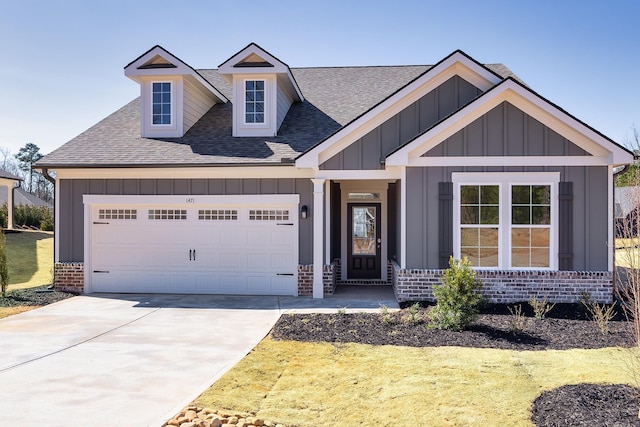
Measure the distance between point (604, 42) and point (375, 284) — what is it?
1003cm

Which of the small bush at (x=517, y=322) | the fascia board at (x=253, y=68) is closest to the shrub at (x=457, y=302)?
the small bush at (x=517, y=322)

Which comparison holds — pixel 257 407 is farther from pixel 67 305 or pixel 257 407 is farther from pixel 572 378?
pixel 67 305

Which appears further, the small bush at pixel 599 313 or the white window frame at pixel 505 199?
the white window frame at pixel 505 199

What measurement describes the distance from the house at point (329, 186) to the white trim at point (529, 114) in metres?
0.03

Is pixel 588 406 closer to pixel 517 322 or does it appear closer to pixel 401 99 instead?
pixel 517 322

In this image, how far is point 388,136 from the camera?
10.8m

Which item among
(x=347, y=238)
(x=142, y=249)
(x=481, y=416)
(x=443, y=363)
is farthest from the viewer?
(x=347, y=238)

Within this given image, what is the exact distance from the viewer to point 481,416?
A: 4531 millimetres

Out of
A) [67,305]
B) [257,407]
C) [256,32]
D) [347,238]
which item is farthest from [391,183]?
[257,407]

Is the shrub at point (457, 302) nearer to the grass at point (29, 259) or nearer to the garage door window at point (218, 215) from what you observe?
the garage door window at point (218, 215)

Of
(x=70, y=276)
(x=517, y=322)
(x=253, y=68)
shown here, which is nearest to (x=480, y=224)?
(x=517, y=322)

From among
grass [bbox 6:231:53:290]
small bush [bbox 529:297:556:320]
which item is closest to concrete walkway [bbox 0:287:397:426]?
small bush [bbox 529:297:556:320]

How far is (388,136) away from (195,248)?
5490mm

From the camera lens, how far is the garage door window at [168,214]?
11.9 metres
